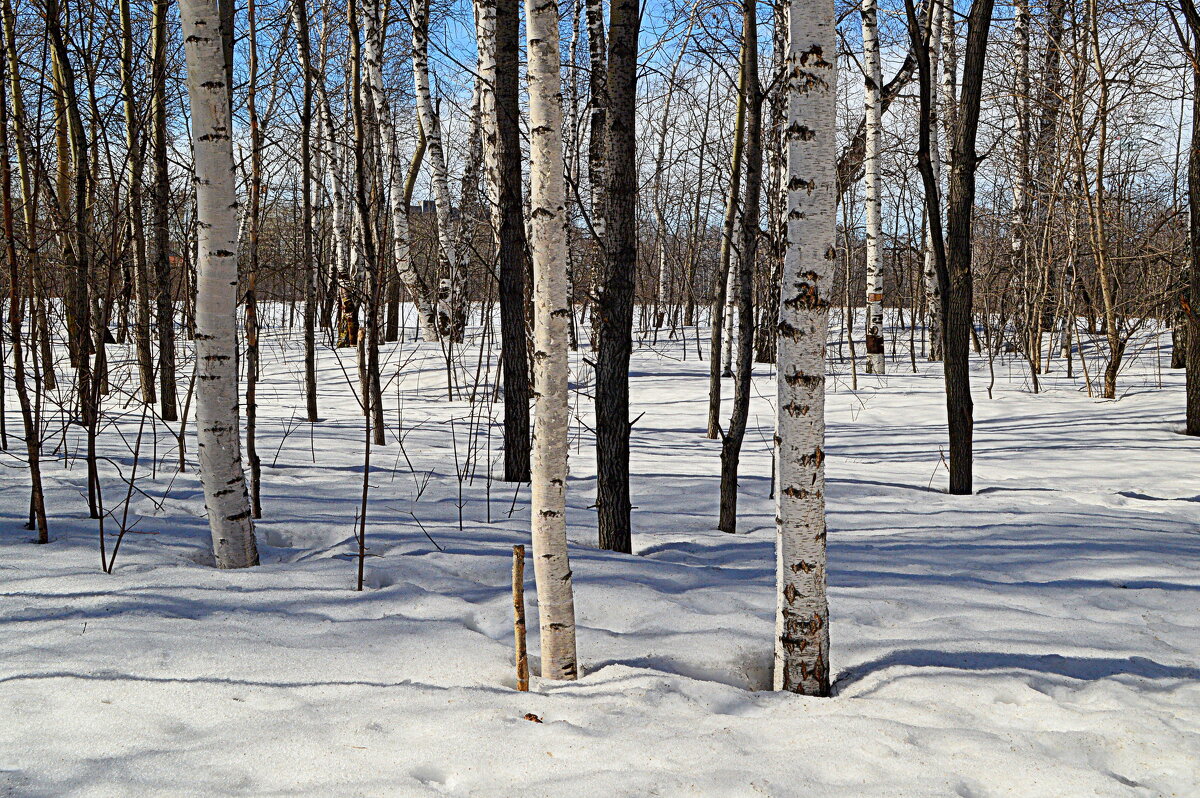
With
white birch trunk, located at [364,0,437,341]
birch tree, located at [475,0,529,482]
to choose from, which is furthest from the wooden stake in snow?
white birch trunk, located at [364,0,437,341]

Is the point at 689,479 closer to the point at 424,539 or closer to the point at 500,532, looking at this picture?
the point at 500,532

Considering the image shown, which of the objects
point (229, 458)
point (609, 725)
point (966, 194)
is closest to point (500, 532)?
point (229, 458)

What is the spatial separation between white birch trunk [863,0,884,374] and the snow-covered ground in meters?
6.96

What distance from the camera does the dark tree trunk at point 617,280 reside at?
12.6ft

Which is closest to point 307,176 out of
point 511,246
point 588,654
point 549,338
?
point 511,246

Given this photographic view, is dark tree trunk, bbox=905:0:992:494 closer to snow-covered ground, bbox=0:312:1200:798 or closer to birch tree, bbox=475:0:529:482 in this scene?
snow-covered ground, bbox=0:312:1200:798

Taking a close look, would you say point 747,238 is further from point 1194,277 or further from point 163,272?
point 1194,277

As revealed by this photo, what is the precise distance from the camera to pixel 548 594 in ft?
7.96

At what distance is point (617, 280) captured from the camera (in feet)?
12.7

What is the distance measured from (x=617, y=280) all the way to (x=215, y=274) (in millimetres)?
1815

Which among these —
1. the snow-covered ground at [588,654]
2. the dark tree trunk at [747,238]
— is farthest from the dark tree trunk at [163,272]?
the dark tree trunk at [747,238]

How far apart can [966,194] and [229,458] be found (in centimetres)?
481

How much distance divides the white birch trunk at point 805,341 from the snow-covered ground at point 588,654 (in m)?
0.23

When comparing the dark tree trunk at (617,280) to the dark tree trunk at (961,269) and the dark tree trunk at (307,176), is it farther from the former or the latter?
the dark tree trunk at (961,269)
